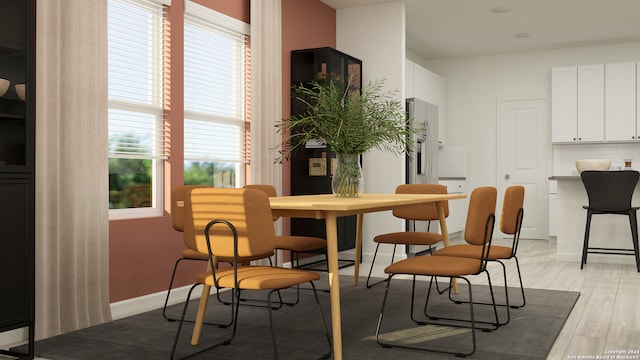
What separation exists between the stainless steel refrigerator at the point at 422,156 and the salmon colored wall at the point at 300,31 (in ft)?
4.39

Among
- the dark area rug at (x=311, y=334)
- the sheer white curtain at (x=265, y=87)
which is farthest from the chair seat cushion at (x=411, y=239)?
the sheer white curtain at (x=265, y=87)

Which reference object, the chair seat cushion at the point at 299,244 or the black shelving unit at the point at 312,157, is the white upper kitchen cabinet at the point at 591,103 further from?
the chair seat cushion at the point at 299,244

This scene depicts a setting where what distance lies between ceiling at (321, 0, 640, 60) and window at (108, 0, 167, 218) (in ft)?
9.65

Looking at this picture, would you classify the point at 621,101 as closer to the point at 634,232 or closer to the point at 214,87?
the point at 634,232

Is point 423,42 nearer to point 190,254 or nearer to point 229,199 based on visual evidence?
point 190,254

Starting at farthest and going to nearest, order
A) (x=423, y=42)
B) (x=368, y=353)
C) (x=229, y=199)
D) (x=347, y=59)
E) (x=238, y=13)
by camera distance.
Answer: (x=423, y=42) < (x=347, y=59) < (x=238, y=13) < (x=368, y=353) < (x=229, y=199)

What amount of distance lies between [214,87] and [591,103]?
5923 mm

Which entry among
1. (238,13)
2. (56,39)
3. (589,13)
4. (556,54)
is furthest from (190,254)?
(556,54)

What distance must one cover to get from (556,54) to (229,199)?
811 centimetres

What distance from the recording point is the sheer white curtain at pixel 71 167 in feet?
12.1

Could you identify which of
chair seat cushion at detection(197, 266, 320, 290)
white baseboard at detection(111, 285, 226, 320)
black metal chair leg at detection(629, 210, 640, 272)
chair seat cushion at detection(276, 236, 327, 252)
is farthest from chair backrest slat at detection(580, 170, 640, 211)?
chair seat cushion at detection(197, 266, 320, 290)

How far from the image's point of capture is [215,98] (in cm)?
551

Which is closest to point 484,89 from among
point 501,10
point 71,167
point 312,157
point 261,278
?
point 501,10

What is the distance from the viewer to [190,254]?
3.97 meters
